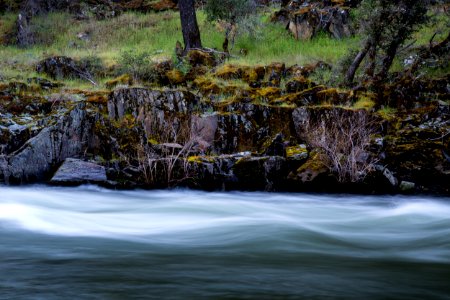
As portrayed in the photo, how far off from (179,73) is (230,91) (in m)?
2.58

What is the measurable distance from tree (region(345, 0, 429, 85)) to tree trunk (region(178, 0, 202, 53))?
6.71m

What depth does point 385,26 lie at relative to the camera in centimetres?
1370

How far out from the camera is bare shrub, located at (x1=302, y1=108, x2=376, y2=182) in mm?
9617

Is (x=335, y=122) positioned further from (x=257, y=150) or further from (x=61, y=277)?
(x=61, y=277)

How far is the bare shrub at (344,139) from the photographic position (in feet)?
31.6

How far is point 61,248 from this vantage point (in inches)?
209

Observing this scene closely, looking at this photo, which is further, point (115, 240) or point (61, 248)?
point (115, 240)

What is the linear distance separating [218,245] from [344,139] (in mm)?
5435

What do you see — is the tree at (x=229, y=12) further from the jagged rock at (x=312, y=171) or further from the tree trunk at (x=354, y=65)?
the jagged rock at (x=312, y=171)

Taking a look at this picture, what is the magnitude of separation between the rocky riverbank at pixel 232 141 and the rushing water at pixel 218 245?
0.47 meters

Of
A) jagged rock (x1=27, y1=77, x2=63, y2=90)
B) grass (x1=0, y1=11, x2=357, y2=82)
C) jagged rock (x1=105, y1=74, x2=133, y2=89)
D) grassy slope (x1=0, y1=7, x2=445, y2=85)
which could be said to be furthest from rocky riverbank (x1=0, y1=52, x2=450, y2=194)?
grass (x1=0, y1=11, x2=357, y2=82)

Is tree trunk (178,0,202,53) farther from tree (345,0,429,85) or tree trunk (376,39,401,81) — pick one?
tree trunk (376,39,401,81)

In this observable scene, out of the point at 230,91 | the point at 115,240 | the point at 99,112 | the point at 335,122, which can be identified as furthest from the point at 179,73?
the point at 115,240

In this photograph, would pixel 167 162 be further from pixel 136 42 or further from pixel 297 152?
pixel 136 42
